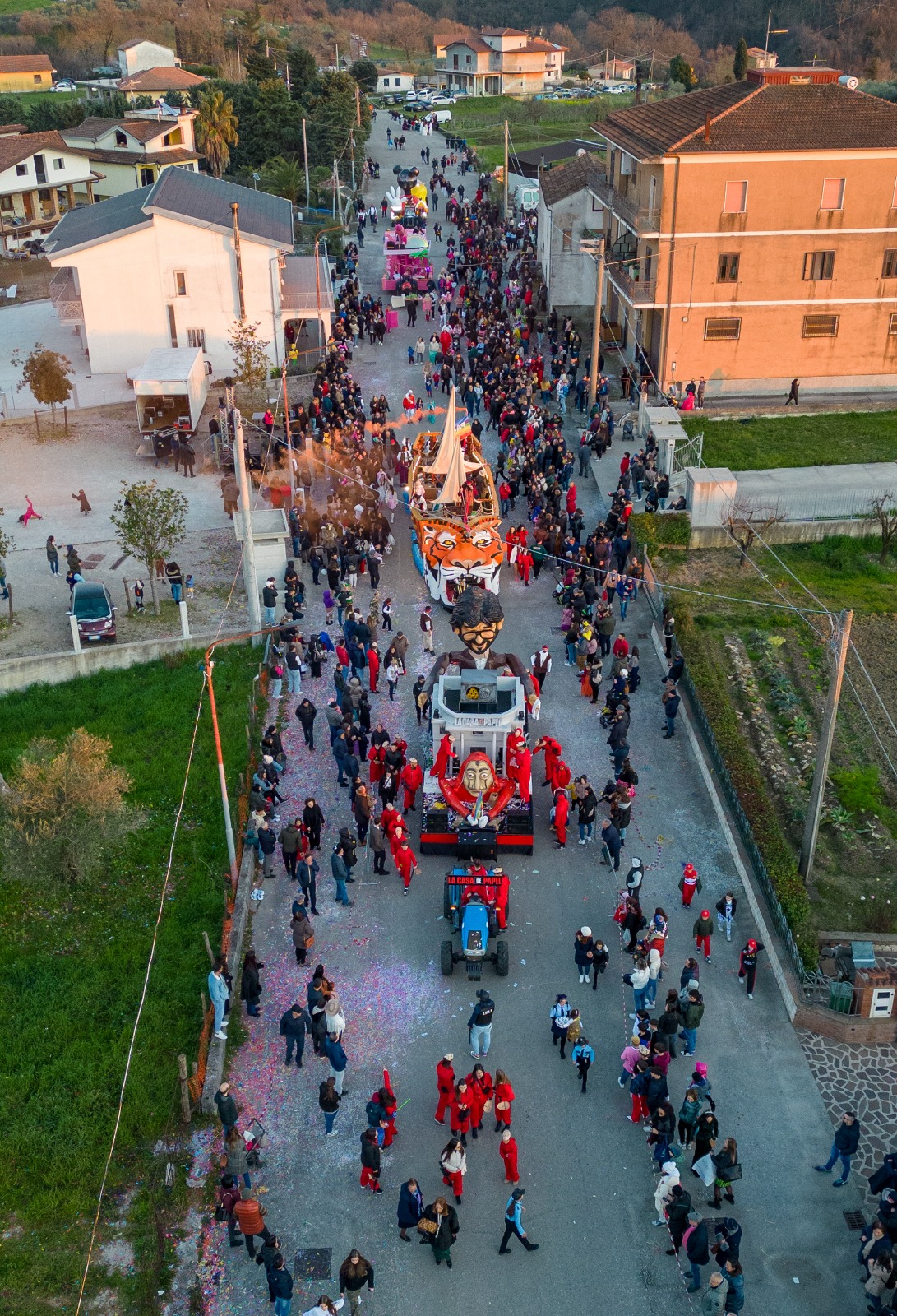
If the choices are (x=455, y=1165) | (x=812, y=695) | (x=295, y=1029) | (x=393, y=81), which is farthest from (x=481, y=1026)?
(x=393, y=81)

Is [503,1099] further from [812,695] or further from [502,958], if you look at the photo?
[812,695]

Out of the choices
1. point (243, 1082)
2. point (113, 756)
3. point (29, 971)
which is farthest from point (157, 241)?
point (243, 1082)

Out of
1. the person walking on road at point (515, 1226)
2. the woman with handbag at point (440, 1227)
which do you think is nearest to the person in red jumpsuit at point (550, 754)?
the person walking on road at point (515, 1226)

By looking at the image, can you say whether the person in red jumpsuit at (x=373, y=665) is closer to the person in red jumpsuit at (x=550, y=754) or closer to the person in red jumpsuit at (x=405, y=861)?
the person in red jumpsuit at (x=550, y=754)

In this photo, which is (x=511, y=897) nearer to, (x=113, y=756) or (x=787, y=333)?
(x=113, y=756)

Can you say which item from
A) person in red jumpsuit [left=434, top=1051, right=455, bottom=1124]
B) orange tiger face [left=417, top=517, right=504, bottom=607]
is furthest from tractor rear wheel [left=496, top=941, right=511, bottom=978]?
orange tiger face [left=417, top=517, right=504, bottom=607]

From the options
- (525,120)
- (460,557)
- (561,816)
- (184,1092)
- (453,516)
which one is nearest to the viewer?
(184,1092)

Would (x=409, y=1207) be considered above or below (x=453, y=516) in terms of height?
below
